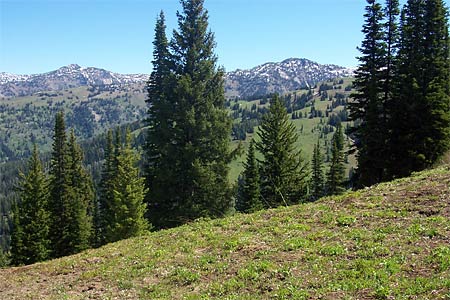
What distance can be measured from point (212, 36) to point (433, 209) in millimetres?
23564

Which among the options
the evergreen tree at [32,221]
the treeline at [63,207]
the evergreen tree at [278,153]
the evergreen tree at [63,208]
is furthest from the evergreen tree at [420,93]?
the evergreen tree at [32,221]

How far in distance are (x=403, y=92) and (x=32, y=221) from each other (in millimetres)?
42286

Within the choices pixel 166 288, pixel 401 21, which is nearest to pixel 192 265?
pixel 166 288

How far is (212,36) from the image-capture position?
111 ft

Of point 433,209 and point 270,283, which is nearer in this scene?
point 270,283

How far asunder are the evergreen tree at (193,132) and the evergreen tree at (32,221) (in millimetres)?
18948

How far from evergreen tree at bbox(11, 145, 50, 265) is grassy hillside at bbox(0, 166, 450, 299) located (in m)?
28.9

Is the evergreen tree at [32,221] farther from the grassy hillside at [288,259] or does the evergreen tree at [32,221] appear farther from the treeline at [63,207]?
the grassy hillside at [288,259]

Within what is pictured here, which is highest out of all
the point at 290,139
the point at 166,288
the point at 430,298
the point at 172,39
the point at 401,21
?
the point at 401,21

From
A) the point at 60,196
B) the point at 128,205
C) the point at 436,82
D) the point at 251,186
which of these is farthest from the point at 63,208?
the point at 436,82

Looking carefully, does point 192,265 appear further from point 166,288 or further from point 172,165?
point 172,165

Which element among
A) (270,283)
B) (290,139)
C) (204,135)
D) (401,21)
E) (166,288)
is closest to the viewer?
(270,283)

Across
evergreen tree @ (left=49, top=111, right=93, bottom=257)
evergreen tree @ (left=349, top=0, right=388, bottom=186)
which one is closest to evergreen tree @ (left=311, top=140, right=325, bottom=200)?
evergreen tree @ (left=349, top=0, right=388, bottom=186)

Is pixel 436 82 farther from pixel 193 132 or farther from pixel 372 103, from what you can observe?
pixel 193 132
